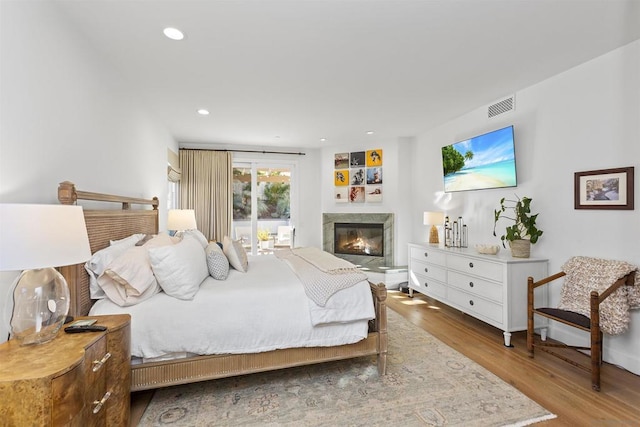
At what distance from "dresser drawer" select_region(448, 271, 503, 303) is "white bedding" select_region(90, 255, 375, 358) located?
4.86 feet

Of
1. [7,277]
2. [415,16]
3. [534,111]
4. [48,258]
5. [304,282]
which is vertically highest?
[415,16]

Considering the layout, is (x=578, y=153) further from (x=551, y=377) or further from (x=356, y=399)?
(x=356, y=399)

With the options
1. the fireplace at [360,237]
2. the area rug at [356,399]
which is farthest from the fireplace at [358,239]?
the area rug at [356,399]

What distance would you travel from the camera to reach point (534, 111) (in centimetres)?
313

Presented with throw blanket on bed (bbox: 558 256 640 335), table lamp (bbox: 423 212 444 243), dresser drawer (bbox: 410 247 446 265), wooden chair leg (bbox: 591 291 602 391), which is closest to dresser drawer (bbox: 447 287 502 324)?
dresser drawer (bbox: 410 247 446 265)

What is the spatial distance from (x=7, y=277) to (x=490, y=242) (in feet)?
13.8

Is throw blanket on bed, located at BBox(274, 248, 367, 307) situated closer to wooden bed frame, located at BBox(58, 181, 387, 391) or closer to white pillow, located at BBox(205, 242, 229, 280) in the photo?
wooden bed frame, located at BBox(58, 181, 387, 391)

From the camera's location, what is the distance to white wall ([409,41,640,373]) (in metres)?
2.39

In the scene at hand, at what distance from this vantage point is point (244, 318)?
6.81ft

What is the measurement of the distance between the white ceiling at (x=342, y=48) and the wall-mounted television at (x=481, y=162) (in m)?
0.47

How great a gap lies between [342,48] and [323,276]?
1.77 metres

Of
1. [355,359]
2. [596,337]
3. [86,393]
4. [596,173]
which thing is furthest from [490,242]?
[86,393]

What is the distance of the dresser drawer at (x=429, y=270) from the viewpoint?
3799 mm

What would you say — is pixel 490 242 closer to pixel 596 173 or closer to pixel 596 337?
pixel 596 173
